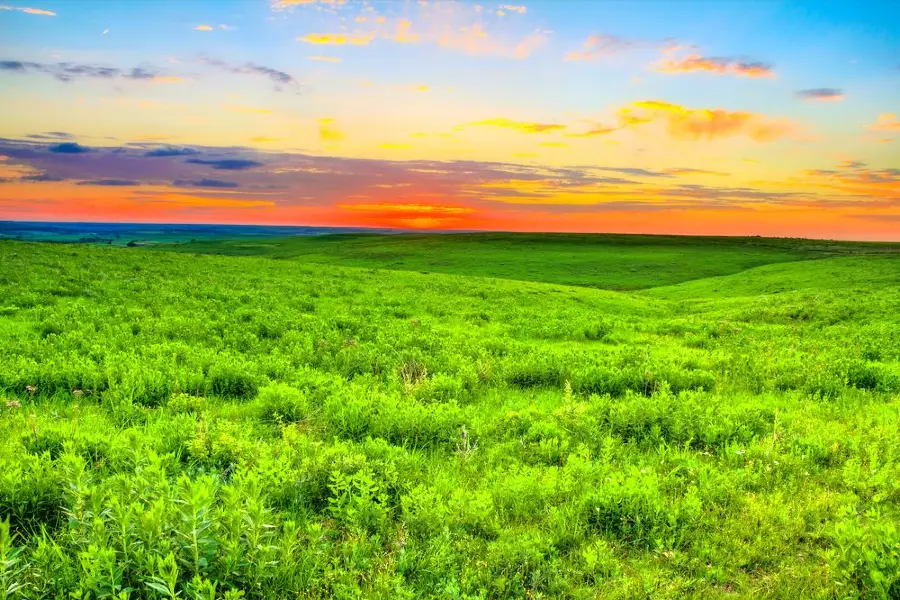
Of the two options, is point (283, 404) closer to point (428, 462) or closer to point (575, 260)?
point (428, 462)

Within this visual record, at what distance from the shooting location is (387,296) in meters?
24.6

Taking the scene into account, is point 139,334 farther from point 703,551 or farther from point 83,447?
point 703,551

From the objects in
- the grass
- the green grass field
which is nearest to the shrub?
the green grass field

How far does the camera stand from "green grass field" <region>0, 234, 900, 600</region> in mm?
4153

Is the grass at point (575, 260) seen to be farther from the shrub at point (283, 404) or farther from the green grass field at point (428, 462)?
the shrub at point (283, 404)

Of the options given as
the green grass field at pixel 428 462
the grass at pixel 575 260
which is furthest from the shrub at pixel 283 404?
the grass at pixel 575 260

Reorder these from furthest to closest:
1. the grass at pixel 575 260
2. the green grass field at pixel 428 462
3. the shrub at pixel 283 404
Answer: the grass at pixel 575 260, the shrub at pixel 283 404, the green grass field at pixel 428 462

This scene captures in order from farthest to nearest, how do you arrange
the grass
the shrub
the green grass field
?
the grass < the shrub < the green grass field

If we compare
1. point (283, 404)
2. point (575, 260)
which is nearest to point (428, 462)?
point (283, 404)

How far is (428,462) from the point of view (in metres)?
6.44

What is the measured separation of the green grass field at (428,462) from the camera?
4.15 metres

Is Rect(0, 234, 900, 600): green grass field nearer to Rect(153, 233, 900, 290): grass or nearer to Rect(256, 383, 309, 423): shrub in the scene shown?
Rect(256, 383, 309, 423): shrub

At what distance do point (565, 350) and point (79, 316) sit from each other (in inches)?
500

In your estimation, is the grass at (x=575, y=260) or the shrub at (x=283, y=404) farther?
the grass at (x=575, y=260)
